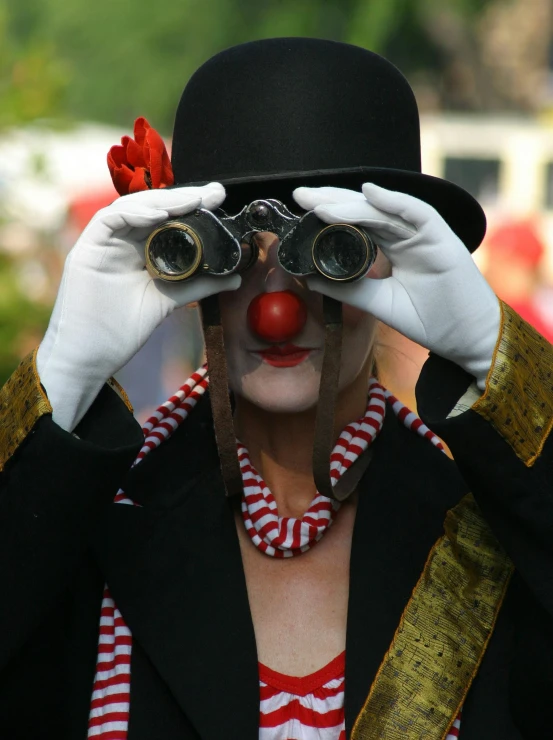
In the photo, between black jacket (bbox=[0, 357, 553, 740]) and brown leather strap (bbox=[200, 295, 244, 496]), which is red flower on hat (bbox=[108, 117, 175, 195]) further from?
black jacket (bbox=[0, 357, 553, 740])

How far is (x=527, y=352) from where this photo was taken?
71.6 inches

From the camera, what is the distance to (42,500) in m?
1.79

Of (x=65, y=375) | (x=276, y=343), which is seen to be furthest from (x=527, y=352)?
(x=65, y=375)

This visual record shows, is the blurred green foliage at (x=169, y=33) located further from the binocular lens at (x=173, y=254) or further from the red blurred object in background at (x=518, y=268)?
the binocular lens at (x=173, y=254)

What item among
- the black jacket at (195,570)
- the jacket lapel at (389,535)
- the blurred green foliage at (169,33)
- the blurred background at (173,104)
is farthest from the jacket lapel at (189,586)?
the blurred green foliage at (169,33)

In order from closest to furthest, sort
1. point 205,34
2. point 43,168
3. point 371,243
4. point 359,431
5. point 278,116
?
point 371,243, point 278,116, point 359,431, point 43,168, point 205,34

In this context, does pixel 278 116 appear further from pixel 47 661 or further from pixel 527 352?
pixel 47 661

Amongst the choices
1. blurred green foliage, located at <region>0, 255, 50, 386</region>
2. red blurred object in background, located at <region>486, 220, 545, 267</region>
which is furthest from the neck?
blurred green foliage, located at <region>0, 255, 50, 386</region>

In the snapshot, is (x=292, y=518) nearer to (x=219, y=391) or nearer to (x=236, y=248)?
(x=219, y=391)

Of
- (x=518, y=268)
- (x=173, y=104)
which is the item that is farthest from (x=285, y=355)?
(x=173, y=104)

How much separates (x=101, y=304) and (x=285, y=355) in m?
0.35

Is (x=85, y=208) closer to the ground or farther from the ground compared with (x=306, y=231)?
farther from the ground

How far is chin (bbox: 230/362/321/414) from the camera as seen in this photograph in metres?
1.99

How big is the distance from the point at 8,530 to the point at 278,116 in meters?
0.79
